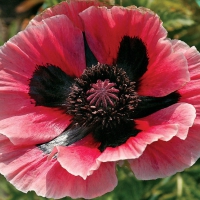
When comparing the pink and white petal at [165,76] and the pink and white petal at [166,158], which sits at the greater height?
the pink and white petal at [165,76]

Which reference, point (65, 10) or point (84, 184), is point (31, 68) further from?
point (84, 184)

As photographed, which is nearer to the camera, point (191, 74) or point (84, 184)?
point (84, 184)

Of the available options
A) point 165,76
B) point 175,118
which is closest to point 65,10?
point 165,76

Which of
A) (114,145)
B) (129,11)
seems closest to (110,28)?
(129,11)

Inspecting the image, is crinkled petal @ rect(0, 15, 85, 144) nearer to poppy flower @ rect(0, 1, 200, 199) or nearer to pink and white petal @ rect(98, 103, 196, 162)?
poppy flower @ rect(0, 1, 200, 199)

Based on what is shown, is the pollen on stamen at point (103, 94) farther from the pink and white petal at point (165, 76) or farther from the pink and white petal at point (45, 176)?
the pink and white petal at point (45, 176)

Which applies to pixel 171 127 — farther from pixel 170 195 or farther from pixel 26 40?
pixel 170 195

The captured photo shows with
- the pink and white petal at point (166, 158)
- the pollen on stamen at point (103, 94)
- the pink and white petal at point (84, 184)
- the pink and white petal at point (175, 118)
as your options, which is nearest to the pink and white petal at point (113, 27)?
the pollen on stamen at point (103, 94)
